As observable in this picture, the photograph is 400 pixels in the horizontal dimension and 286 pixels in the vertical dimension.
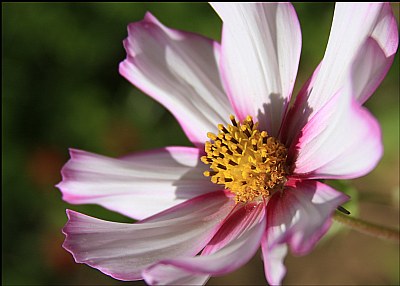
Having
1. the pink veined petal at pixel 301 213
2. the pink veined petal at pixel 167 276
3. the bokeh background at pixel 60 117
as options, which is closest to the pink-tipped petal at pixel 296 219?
the pink veined petal at pixel 301 213

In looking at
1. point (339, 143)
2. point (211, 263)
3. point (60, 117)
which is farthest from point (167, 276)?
point (60, 117)

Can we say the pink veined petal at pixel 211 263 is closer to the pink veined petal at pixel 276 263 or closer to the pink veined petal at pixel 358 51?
the pink veined petal at pixel 276 263

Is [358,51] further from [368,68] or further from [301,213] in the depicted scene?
[301,213]

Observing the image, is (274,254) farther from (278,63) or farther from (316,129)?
(278,63)

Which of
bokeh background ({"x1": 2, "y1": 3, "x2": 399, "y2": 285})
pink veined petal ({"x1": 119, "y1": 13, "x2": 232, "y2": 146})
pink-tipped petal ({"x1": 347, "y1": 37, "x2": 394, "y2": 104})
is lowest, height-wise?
bokeh background ({"x1": 2, "y1": 3, "x2": 399, "y2": 285})

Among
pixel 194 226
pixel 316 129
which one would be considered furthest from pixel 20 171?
pixel 316 129

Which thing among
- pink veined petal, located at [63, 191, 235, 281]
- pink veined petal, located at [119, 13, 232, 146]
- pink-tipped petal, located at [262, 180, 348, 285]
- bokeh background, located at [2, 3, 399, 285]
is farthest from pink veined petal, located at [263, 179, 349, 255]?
bokeh background, located at [2, 3, 399, 285]

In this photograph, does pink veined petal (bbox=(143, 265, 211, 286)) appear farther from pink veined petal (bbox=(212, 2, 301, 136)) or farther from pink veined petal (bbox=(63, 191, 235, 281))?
pink veined petal (bbox=(212, 2, 301, 136))
